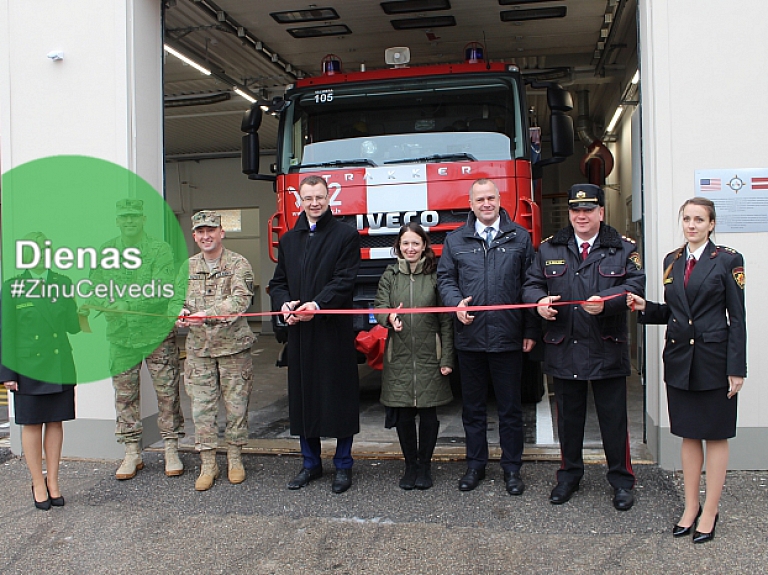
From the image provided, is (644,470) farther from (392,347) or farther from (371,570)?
(371,570)

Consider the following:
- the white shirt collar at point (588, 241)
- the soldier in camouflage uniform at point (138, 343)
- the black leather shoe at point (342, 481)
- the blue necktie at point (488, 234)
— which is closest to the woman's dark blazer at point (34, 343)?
the soldier in camouflage uniform at point (138, 343)

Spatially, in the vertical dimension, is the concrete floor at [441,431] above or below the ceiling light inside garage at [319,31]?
Result: below

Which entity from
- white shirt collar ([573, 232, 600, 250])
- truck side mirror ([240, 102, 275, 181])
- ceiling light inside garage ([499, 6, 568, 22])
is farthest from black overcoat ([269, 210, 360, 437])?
ceiling light inside garage ([499, 6, 568, 22])

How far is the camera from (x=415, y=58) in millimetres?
9891

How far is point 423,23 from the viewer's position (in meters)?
8.37

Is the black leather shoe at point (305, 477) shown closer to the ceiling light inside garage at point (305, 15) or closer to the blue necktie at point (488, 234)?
the blue necktie at point (488, 234)

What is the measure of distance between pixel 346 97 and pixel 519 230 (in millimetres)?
2951

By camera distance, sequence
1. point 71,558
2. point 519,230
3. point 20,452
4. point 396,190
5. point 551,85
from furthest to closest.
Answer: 1. point 551,85
2. point 396,190
3. point 20,452
4. point 519,230
5. point 71,558

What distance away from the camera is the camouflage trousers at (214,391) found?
4688 mm

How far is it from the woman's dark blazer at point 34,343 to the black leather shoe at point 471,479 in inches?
97.0

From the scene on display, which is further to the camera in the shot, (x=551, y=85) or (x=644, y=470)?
(x=551, y=85)

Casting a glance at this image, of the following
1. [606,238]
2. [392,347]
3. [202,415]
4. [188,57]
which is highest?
[188,57]

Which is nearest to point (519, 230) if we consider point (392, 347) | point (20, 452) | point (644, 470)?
point (392, 347)

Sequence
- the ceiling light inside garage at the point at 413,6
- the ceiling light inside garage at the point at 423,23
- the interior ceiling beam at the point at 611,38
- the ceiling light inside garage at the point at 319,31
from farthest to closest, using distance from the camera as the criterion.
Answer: the ceiling light inside garage at the point at 319,31
the ceiling light inside garage at the point at 423,23
the interior ceiling beam at the point at 611,38
the ceiling light inside garage at the point at 413,6
